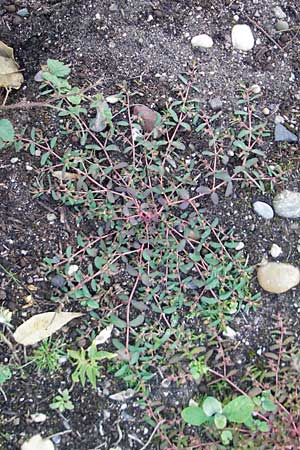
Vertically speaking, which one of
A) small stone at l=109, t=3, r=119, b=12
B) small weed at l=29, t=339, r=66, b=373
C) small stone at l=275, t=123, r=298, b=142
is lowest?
small weed at l=29, t=339, r=66, b=373

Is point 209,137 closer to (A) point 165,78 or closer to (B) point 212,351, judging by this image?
(A) point 165,78

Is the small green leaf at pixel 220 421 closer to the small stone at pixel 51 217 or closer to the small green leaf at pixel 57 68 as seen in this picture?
the small stone at pixel 51 217

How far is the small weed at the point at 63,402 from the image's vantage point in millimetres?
1727

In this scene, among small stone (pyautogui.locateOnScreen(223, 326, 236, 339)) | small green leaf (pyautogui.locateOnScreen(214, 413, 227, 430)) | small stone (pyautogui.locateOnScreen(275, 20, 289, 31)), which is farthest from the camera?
small stone (pyautogui.locateOnScreen(275, 20, 289, 31))

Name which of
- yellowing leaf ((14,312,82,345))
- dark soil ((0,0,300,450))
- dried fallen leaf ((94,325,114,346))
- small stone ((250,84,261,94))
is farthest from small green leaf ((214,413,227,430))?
small stone ((250,84,261,94))

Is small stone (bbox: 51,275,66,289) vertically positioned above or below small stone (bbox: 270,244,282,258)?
below

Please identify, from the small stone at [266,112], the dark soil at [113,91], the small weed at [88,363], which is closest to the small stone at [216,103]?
the dark soil at [113,91]

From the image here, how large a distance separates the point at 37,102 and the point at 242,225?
687mm

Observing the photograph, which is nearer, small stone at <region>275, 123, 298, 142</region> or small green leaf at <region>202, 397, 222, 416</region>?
small green leaf at <region>202, 397, 222, 416</region>

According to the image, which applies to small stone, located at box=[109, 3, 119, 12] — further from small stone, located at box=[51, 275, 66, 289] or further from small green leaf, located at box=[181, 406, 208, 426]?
small green leaf, located at box=[181, 406, 208, 426]

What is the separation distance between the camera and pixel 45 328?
1.76 m

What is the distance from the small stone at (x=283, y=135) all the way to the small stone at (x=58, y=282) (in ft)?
2.43

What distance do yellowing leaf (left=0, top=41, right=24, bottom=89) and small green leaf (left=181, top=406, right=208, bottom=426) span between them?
40.5 inches

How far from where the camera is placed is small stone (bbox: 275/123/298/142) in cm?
192
